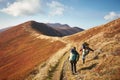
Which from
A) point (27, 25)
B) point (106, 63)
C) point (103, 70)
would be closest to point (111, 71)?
point (103, 70)

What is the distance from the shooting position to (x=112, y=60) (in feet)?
79.6

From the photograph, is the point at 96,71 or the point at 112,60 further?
the point at 112,60

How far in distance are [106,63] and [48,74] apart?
917cm

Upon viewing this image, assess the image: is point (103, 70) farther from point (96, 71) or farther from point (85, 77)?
point (85, 77)

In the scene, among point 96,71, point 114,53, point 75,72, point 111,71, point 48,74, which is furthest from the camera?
point 48,74

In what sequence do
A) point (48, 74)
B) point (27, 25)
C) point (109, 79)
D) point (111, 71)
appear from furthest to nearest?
point (27, 25) → point (48, 74) → point (111, 71) → point (109, 79)

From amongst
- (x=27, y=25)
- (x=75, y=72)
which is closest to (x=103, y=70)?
(x=75, y=72)

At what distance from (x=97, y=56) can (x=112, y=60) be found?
15.6 feet

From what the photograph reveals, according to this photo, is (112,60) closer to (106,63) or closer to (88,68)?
(106,63)

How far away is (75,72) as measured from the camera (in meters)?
24.2

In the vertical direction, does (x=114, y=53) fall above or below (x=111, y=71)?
above

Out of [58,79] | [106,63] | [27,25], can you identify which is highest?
[27,25]

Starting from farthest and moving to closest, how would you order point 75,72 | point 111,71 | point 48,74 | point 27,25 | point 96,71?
point 27,25
point 48,74
point 75,72
point 96,71
point 111,71

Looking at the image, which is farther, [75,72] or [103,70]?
[75,72]
